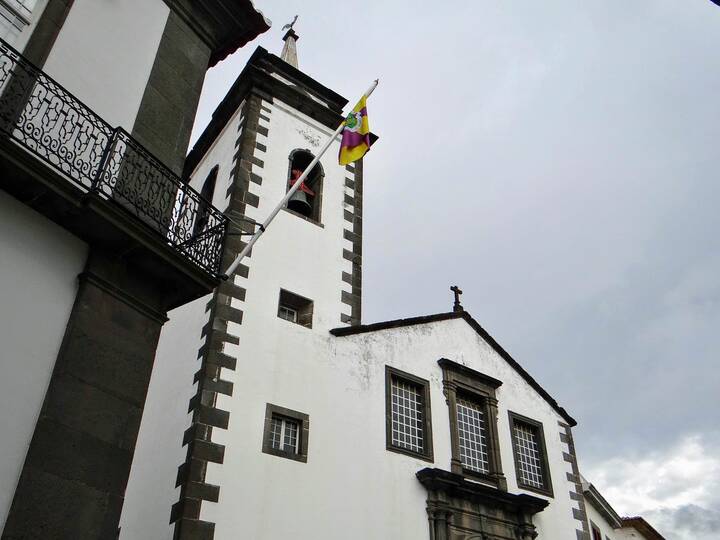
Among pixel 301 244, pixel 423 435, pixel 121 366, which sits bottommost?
pixel 121 366

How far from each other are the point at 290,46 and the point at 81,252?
1338 cm

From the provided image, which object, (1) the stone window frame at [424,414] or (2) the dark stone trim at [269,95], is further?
(2) the dark stone trim at [269,95]

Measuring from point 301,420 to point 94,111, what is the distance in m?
5.72

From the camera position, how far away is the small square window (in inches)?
510

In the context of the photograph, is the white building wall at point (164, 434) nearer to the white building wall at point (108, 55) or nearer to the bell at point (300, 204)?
the bell at point (300, 204)

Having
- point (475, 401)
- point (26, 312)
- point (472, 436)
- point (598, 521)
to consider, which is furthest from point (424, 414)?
point (598, 521)

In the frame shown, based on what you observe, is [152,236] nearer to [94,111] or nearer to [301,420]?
[94,111]

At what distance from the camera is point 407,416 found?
1317cm

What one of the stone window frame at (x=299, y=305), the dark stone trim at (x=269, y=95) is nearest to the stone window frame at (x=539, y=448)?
the stone window frame at (x=299, y=305)

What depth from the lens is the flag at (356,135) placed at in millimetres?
11641

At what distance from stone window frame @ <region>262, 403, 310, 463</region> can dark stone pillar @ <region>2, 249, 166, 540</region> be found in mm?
3832

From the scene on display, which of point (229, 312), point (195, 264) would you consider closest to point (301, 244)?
point (229, 312)

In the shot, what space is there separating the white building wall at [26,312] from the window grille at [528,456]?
995 centimetres

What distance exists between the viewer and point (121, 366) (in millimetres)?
7109
